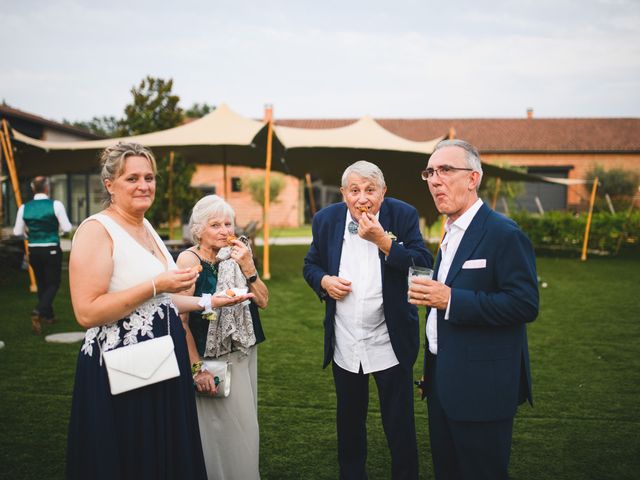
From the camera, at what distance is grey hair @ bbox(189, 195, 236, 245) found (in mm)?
2928

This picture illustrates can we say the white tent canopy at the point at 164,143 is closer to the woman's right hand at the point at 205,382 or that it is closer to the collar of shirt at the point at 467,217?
the woman's right hand at the point at 205,382

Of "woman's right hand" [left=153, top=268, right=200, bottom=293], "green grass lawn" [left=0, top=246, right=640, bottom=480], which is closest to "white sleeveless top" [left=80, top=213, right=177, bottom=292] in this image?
"woman's right hand" [left=153, top=268, right=200, bottom=293]

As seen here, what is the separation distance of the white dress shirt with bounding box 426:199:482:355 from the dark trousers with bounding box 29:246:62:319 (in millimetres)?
6288

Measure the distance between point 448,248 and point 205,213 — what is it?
55.3 inches

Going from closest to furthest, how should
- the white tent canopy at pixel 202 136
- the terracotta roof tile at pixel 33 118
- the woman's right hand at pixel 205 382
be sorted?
the woman's right hand at pixel 205 382
the white tent canopy at pixel 202 136
the terracotta roof tile at pixel 33 118

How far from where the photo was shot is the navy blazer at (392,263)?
292 cm

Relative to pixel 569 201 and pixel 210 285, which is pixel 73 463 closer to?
pixel 210 285

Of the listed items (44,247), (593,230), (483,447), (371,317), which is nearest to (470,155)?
(371,317)

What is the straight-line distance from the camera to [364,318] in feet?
9.65

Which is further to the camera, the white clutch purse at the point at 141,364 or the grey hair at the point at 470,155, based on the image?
Answer: the grey hair at the point at 470,155

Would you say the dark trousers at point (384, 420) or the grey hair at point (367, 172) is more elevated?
the grey hair at point (367, 172)

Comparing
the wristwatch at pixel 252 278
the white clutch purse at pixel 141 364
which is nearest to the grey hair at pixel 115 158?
the white clutch purse at pixel 141 364

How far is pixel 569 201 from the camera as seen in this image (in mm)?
33594

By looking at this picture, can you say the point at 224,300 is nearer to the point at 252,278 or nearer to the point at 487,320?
the point at 252,278
